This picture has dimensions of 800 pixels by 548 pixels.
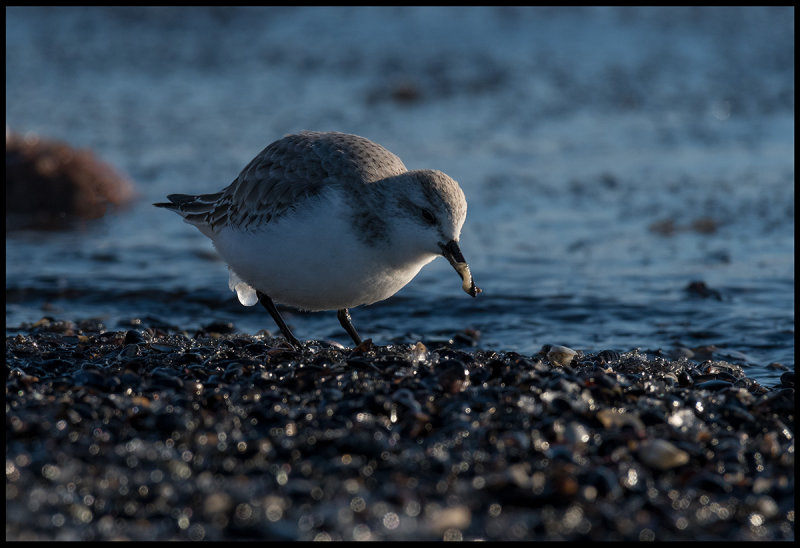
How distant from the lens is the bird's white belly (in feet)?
17.6

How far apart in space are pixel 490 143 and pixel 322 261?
8.84m

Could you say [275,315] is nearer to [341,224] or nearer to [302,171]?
[302,171]

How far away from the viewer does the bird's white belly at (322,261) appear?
536 centimetres

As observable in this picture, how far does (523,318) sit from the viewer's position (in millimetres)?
8203

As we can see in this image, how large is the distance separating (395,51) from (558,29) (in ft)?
12.1

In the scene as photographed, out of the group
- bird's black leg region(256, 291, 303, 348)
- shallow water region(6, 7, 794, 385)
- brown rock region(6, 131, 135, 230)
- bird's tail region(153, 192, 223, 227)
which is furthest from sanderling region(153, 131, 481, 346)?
brown rock region(6, 131, 135, 230)

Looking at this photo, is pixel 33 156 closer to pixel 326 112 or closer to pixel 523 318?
pixel 326 112

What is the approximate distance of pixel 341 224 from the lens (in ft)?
17.6

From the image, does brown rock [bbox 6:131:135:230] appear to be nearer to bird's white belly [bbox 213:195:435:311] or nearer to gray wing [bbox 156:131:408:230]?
gray wing [bbox 156:131:408:230]

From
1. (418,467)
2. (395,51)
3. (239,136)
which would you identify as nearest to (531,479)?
(418,467)

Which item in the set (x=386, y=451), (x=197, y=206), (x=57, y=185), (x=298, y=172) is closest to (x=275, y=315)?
(x=197, y=206)

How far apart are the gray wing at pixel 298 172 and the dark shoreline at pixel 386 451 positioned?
3.26 ft

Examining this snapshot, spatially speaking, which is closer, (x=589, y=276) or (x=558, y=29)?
(x=589, y=276)

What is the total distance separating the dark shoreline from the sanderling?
0.48 metres
